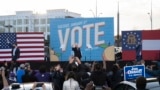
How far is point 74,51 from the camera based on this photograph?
25.4m

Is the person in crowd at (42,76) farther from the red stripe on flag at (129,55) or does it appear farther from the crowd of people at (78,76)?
the red stripe on flag at (129,55)

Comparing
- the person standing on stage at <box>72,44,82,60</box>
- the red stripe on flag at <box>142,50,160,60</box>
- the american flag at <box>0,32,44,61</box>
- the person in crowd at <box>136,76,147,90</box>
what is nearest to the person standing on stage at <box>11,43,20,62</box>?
the american flag at <box>0,32,44,61</box>

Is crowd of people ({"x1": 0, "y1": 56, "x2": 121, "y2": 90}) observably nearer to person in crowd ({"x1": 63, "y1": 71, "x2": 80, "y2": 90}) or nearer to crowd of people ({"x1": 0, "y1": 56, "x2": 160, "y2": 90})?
crowd of people ({"x1": 0, "y1": 56, "x2": 160, "y2": 90})

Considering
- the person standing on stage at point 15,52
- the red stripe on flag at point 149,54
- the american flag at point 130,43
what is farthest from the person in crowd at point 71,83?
the red stripe on flag at point 149,54

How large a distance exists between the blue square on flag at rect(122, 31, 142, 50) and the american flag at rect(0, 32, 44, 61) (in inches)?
204

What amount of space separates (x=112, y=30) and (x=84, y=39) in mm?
1805

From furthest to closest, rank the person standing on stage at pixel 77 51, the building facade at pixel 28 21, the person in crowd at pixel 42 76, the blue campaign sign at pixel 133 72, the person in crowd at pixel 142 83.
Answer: the building facade at pixel 28 21 → the person standing on stage at pixel 77 51 → the person in crowd at pixel 42 76 → the blue campaign sign at pixel 133 72 → the person in crowd at pixel 142 83

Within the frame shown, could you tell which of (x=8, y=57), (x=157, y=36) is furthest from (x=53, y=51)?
(x=157, y=36)

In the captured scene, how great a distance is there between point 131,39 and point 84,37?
2891 mm

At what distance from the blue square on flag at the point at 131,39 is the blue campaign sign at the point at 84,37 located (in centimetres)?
89

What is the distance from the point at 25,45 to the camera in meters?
26.0

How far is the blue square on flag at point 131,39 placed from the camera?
27.3 meters

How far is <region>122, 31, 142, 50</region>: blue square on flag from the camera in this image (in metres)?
27.3

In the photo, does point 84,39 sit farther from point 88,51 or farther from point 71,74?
point 71,74
